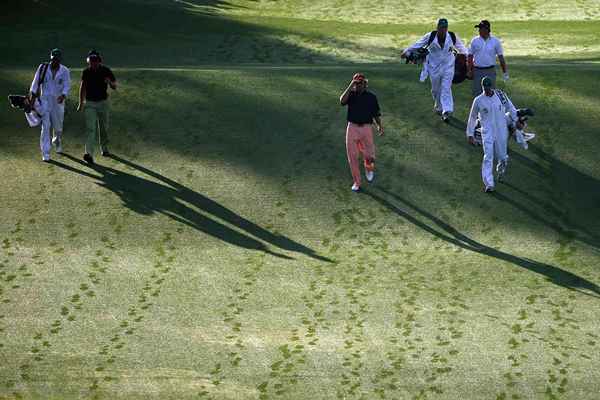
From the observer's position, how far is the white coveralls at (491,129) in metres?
21.7

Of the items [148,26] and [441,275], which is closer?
[441,275]

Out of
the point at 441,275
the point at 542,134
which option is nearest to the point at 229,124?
the point at 542,134

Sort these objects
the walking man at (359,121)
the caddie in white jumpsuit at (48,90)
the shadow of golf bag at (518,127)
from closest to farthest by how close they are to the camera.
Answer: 1. the walking man at (359,121)
2. the shadow of golf bag at (518,127)
3. the caddie in white jumpsuit at (48,90)

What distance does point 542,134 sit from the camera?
939 inches

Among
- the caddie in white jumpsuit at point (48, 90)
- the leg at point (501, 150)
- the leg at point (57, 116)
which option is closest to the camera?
the leg at point (501, 150)

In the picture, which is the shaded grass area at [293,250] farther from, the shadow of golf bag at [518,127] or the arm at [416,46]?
the arm at [416,46]

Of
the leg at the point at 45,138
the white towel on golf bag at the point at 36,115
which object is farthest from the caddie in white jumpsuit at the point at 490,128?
the white towel on golf bag at the point at 36,115

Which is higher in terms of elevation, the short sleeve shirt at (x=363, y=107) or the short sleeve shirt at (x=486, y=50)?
the short sleeve shirt at (x=486, y=50)

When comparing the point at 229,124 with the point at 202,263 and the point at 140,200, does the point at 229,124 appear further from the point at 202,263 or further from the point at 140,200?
the point at 202,263

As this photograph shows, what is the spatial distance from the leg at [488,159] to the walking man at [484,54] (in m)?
2.46

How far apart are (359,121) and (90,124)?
4.54 meters

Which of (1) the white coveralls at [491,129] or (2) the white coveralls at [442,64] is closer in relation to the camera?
(1) the white coveralls at [491,129]

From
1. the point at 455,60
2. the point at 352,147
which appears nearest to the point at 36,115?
the point at 352,147

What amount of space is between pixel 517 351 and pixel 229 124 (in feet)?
31.3
